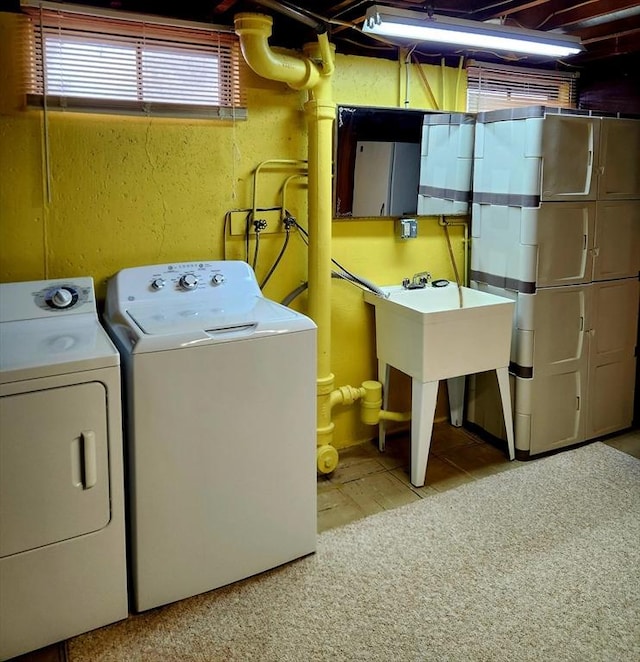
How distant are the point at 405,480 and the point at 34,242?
74.0 inches

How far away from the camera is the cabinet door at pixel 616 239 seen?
3127mm

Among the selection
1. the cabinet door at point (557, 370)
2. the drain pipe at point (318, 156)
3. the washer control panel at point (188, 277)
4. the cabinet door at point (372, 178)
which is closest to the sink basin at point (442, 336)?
the cabinet door at point (557, 370)

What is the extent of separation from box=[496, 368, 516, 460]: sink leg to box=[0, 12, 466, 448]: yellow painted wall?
665 mm

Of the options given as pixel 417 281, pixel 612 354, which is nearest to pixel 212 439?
pixel 417 281

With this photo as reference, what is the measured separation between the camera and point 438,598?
213 cm

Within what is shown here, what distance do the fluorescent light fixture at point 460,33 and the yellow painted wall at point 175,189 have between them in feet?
1.61

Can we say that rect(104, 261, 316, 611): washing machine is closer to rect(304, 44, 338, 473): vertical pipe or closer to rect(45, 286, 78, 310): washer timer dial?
rect(45, 286, 78, 310): washer timer dial

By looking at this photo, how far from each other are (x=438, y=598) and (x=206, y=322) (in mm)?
1212

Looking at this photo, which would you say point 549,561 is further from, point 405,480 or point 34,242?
point 34,242

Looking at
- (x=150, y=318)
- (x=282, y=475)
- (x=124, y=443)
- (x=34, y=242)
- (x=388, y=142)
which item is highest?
(x=388, y=142)

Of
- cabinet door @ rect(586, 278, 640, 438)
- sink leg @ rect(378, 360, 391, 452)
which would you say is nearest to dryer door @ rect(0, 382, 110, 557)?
sink leg @ rect(378, 360, 391, 452)

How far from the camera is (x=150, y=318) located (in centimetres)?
216

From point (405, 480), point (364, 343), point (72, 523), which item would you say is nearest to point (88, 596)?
point (72, 523)

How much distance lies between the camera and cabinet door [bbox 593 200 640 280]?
313 cm
